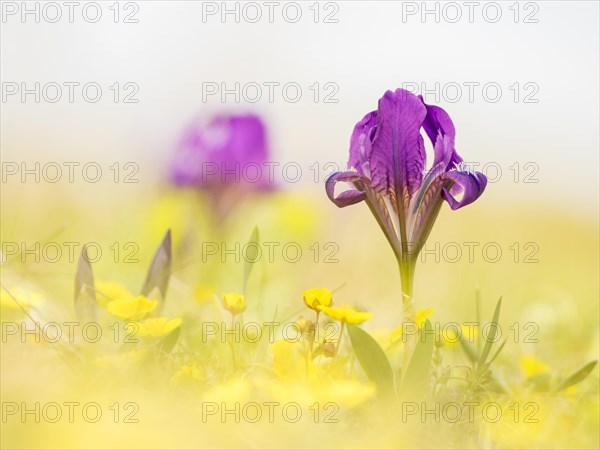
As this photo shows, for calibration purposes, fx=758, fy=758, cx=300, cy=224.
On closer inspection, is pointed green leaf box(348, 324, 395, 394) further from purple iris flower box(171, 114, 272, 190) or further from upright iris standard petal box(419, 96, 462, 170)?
purple iris flower box(171, 114, 272, 190)

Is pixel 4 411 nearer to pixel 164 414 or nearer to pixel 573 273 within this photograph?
pixel 164 414

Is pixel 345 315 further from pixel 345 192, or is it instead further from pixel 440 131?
pixel 440 131

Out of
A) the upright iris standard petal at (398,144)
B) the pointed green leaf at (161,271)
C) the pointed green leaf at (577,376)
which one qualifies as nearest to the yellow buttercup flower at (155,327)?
the pointed green leaf at (161,271)

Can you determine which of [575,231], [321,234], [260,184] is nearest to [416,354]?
[260,184]

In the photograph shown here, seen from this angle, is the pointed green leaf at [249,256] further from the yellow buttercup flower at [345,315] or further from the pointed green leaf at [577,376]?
the pointed green leaf at [577,376]

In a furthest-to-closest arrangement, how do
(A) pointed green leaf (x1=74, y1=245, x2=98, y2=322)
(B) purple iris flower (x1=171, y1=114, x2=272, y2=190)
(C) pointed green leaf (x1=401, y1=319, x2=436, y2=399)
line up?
(B) purple iris flower (x1=171, y1=114, x2=272, y2=190)
(A) pointed green leaf (x1=74, y1=245, x2=98, y2=322)
(C) pointed green leaf (x1=401, y1=319, x2=436, y2=399)

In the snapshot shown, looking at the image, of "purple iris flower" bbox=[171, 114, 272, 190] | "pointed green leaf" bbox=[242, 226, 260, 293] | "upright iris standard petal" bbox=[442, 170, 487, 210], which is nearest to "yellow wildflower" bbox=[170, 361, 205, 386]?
"pointed green leaf" bbox=[242, 226, 260, 293]

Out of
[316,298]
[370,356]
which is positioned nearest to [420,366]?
[370,356]
